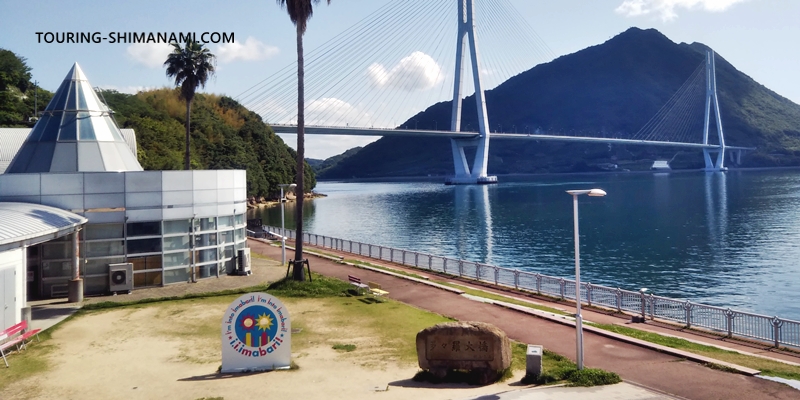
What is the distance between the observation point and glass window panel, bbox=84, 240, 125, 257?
26.4 m

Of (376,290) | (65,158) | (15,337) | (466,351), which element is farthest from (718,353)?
(65,158)

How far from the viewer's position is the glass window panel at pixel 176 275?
91.9ft

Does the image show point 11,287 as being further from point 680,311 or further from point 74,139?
point 680,311

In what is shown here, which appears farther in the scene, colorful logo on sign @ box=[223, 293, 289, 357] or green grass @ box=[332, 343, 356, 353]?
green grass @ box=[332, 343, 356, 353]

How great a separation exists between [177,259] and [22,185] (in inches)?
274

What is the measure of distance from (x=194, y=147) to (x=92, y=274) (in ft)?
276

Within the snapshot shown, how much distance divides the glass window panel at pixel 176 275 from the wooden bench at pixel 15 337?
26.8 feet

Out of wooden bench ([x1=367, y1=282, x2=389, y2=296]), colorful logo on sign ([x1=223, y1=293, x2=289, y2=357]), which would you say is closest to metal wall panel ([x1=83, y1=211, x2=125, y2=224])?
wooden bench ([x1=367, y1=282, x2=389, y2=296])

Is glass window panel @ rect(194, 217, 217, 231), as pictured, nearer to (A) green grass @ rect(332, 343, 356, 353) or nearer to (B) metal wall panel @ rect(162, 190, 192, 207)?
(B) metal wall panel @ rect(162, 190, 192, 207)

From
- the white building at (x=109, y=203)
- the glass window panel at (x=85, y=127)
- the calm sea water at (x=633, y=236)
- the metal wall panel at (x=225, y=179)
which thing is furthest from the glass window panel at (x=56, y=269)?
the calm sea water at (x=633, y=236)

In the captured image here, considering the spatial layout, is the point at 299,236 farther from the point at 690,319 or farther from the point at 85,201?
the point at 690,319

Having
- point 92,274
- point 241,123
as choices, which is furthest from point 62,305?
point 241,123

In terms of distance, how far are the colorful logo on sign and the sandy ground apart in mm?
729

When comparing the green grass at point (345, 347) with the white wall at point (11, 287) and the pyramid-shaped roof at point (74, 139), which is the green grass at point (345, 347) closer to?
the white wall at point (11, 287)
